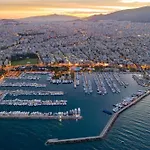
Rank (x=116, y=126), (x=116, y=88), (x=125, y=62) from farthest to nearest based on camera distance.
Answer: (x=125, y=62) → (x=116, y=88) → (x=116, y=126)

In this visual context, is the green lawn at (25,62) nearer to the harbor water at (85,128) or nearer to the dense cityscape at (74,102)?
the dense cityscape at (74,102)

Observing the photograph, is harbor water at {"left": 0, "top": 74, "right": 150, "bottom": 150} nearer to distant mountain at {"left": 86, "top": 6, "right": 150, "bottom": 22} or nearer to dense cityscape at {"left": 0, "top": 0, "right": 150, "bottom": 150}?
dense cityscape at {"left": 0, "top": 0, "right": 150, "bottom": 150}

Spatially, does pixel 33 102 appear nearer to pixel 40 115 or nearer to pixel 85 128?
pixel 40 115

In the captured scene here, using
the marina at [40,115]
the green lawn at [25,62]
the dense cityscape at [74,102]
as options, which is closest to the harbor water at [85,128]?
the dense cityscape at [74,102]

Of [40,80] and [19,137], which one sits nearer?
[19,137]

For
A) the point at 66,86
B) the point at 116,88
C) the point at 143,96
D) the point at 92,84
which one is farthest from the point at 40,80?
the point at 143,96

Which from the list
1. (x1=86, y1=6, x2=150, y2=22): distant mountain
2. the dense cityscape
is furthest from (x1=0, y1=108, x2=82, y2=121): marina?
(x1=86, y1=6, x2=150, y2=22): distant mountain

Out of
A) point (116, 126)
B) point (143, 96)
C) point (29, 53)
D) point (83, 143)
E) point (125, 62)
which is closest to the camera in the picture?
point (83, 143)

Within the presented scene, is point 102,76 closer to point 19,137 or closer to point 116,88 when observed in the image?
point 116,88
